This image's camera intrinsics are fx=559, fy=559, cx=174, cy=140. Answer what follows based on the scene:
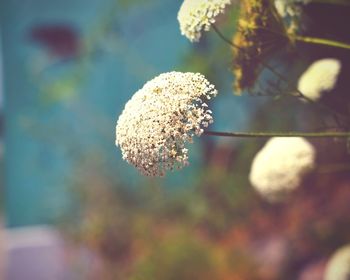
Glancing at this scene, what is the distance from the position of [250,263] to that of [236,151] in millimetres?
348

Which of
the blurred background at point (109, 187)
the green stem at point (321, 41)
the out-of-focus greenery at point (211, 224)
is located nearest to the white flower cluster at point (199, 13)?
the green stem at point (321, 41)

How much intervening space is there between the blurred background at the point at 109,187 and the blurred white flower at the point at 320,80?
1.70 feet

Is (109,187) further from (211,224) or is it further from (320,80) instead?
(320,80)

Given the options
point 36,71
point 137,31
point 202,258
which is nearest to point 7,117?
point 36,71

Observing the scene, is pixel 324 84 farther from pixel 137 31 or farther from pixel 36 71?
pixel 36 71

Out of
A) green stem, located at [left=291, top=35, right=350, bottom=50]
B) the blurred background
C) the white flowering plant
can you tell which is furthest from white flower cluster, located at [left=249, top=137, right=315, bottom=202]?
the blurred background

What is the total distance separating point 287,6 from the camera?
0.66 metres

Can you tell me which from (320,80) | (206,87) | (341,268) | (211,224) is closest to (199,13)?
(206,87)

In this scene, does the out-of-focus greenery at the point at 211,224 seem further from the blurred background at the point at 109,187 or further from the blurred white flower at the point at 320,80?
the blurred white flower at the point at 320,80

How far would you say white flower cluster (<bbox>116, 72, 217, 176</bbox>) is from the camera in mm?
557

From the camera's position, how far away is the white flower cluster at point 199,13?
61 centimetres

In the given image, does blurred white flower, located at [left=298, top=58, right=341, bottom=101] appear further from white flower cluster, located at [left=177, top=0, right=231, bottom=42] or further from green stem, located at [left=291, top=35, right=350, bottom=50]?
white flower cluster, located at [left=177, top=0, right=231, bottom=42]

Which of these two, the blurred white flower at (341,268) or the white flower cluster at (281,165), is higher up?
the white flower cluster at (281,165)

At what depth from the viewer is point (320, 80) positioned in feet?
2.31
